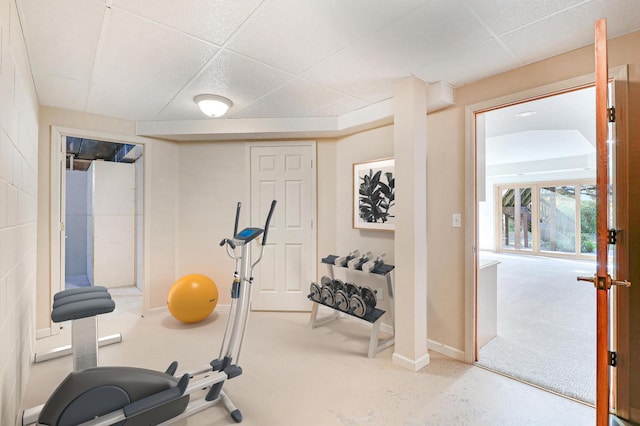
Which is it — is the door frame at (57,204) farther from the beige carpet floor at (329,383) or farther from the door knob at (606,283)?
the door knob at (606,283)

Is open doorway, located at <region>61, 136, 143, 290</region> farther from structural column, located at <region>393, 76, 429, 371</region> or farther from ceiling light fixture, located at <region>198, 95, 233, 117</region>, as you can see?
structural column, located at <region>393, 76, 429, 371</region>

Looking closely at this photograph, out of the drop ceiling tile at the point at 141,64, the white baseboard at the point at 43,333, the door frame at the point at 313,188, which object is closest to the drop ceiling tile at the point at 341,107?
the door frame at the point at 313,188

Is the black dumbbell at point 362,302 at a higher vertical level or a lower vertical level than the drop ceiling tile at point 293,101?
lower

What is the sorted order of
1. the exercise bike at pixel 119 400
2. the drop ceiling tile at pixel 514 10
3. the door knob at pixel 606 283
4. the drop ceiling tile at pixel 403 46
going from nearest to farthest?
the door knob at pixel 606 283
the exercise bike at pixel 119 400
the drop ceiling tile at pixel 514 10
the drop ceiling tile at pixel 403 46

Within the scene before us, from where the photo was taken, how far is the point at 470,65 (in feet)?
7.54

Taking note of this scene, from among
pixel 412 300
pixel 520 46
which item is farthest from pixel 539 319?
pixel 520 46

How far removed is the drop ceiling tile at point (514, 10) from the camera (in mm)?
1616

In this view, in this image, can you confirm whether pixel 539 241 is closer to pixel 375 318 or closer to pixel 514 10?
pixel 375 318

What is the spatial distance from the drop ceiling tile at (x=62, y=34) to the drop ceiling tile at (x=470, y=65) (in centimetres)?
217

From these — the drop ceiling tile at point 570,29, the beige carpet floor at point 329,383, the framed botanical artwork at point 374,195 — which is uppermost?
the drop ceiling tile at point 570,29

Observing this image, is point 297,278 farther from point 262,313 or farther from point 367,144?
point 367,144

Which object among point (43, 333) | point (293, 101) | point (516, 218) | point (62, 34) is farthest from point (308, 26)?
point (516, 218)

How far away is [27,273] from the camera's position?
7.57 feet

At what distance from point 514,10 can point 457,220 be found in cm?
150
